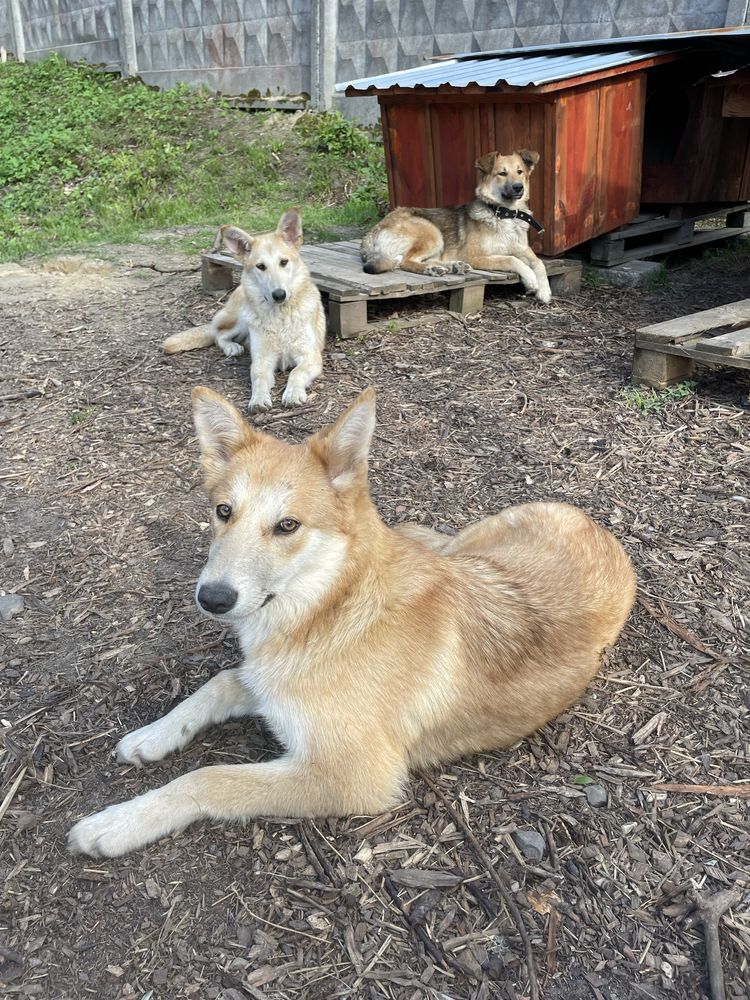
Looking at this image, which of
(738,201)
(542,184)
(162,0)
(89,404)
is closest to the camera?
(89,404)

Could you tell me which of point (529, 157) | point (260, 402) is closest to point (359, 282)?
point (260, 402)

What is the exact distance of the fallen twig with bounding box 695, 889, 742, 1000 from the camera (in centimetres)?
227

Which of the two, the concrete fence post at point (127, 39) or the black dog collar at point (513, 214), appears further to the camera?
the concrete fence post at point (127, 39)

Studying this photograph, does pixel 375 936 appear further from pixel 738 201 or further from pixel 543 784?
pixel 738 201

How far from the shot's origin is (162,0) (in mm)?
16781

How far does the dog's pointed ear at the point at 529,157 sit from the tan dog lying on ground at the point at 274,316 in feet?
8.60

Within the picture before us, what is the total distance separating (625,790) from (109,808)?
72.7 inches

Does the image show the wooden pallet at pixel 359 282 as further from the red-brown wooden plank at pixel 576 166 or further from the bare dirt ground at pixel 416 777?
the bare dirt ground at pixel 416 777

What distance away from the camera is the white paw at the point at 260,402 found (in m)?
6.15

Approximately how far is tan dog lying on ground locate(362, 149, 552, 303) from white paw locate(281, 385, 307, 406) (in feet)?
6.92

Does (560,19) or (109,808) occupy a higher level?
(560,19)

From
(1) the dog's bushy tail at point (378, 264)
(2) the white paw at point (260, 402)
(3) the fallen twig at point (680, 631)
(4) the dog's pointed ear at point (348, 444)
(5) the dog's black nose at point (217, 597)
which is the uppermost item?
(4) the dog's pointed ear at point (348, 444)

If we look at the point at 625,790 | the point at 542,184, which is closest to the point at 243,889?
the point at 625,790

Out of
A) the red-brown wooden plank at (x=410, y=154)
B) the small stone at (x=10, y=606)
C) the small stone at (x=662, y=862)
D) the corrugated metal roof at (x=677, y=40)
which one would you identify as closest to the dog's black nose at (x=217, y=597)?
the small stone at (x=662, y=862)
